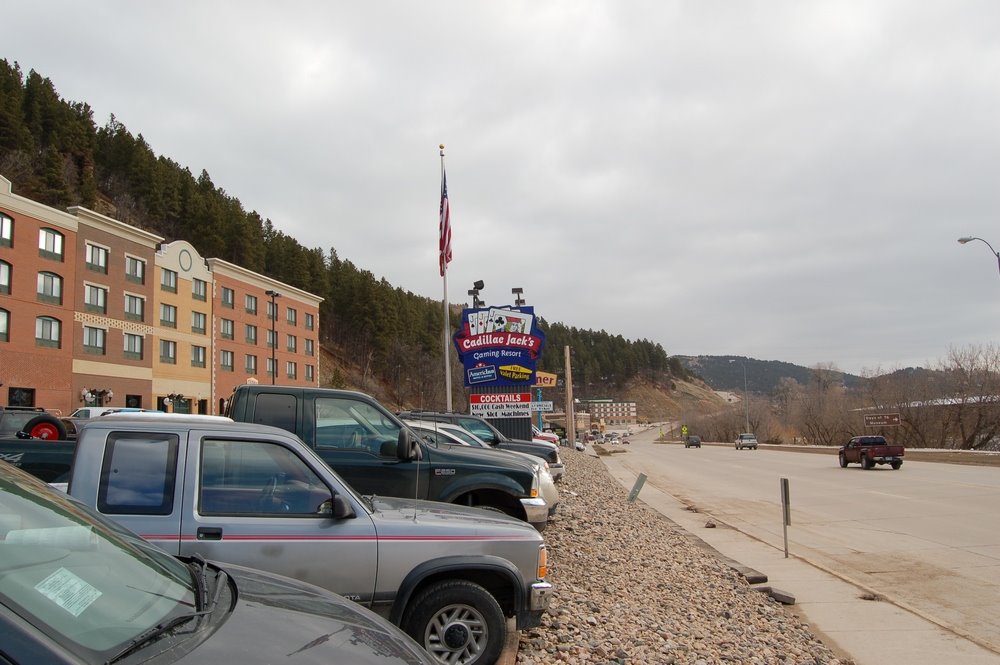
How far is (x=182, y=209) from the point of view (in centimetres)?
8738

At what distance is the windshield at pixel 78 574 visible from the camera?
6.96ft

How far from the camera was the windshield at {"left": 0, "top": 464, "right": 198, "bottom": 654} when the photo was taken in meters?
2.12

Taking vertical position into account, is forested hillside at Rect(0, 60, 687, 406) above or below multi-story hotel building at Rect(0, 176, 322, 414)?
above

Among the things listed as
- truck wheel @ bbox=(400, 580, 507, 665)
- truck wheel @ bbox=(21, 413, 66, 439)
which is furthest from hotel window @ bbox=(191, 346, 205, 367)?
truck wheel @ bbox=(400, 580, 507, 665)

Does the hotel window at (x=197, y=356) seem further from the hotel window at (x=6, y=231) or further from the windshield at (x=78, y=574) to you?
the windshield at (x=78, y=574)

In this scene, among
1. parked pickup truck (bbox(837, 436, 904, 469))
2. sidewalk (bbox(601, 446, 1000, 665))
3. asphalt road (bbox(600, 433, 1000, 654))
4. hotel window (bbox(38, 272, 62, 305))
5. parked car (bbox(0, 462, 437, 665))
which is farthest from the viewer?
hotel window (bbox(38, 272, 62, 305))

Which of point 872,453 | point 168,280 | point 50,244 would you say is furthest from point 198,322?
point 872,453

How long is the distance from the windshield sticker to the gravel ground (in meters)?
3.96

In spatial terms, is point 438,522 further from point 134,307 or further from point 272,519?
point 134,307

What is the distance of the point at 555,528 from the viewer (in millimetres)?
12023

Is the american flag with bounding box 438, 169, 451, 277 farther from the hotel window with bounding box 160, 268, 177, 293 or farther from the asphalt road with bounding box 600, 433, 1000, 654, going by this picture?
the hotel window with bounding box 160, 268, 177, 293

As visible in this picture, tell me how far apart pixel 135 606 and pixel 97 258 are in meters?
51.3

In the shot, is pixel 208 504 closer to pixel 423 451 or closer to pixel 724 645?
pixel 423 451

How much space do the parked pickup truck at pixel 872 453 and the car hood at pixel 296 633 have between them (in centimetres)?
3441
